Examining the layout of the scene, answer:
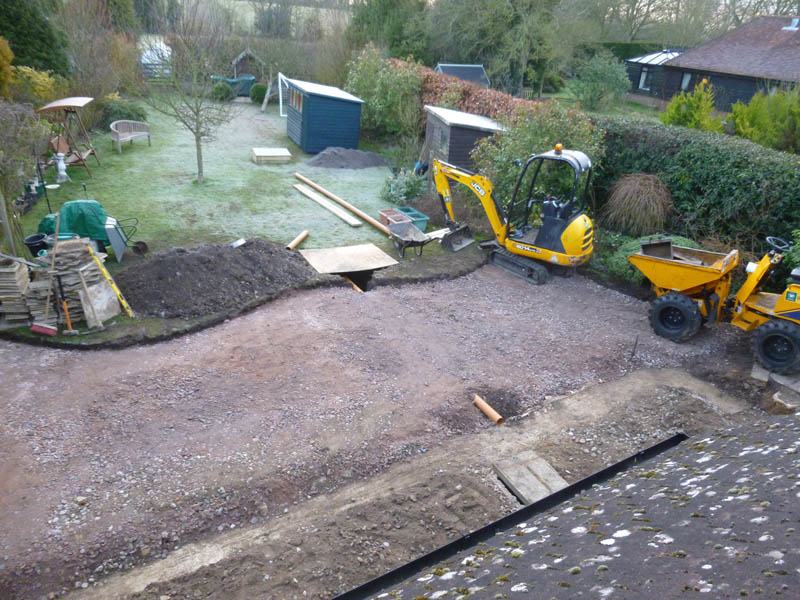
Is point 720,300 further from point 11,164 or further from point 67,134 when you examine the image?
point 67,134

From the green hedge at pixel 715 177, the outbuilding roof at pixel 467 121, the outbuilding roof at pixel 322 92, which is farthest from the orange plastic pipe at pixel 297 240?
the outbuilding roof at pixel 322 92

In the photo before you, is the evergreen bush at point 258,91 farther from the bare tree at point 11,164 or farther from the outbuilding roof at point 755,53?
the outbuilding roof at point 755,53

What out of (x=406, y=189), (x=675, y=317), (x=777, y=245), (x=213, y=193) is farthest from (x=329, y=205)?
(x=777, y=245)

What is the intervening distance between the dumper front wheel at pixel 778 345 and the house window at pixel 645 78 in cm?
2994

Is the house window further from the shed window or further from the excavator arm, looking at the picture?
the excavator arm

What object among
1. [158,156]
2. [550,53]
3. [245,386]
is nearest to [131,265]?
[245,386]

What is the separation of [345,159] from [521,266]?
30.7 ft

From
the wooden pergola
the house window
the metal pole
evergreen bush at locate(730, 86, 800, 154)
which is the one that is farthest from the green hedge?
the house window

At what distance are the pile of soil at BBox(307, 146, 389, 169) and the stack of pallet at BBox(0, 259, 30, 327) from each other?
35.4ft

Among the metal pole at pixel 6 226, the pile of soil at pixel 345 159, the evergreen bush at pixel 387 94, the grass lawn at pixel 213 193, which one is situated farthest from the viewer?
the evergreen bush at pixel 387 94

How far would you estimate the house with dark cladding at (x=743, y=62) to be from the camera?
24656 millimetres

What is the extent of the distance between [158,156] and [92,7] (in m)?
9.18

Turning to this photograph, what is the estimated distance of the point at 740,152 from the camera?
33.3ft

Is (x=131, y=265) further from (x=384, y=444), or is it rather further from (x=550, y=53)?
(x=550, y=53)
